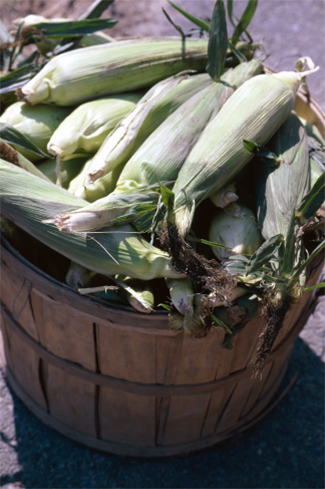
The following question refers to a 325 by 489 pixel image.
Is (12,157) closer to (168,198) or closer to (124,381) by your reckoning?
(168,198)

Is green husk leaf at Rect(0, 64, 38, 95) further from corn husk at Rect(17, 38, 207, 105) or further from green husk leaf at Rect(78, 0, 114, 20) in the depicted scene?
green husk leaf at Rect(78, 0, 114, 20)

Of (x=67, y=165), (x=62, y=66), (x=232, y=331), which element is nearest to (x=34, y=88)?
(x=62, y=66)

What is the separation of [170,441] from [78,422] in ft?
1.22

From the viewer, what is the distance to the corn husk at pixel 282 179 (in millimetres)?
1291

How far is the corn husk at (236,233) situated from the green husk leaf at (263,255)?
0.35ft

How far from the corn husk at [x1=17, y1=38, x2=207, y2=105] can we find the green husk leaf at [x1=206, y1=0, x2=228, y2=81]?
0.16 meters

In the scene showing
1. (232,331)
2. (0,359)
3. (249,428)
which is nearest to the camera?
(232,331)

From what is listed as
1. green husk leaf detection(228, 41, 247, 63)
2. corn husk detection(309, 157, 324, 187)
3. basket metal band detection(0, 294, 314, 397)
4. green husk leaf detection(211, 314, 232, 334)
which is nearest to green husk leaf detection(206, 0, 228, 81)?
green husk leaf detection(228, 41, 247, 63)

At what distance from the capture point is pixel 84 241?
115 centimetres

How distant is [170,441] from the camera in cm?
171

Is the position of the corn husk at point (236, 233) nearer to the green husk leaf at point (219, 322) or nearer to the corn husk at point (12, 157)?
the green husk leaf at point (219, 322)

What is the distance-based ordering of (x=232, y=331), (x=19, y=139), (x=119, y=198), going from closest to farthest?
(x=119, y=198), (x=232, y=331), (x=19, y=139)

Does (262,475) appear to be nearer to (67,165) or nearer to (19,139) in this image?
(67,165)

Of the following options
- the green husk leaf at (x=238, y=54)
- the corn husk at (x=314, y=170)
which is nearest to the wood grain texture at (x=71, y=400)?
the corn husk at (x=314, y=170)
